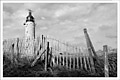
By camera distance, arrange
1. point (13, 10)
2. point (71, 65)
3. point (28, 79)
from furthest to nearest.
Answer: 1. point (13, 10)
2. point (71, 65)
3. point (28, 79)

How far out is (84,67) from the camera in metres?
4.98

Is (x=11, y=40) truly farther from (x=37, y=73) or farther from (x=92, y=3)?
(x=92, y=3)

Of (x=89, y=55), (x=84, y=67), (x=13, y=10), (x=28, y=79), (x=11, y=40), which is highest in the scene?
(x=13, y=10)

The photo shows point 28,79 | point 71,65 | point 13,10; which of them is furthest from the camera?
point 13,10

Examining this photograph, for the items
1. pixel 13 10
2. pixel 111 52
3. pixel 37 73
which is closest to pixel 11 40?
pixel 13 10

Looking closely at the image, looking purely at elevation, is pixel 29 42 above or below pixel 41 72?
above

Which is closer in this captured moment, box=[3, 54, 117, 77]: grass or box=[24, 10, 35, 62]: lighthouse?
box=[3, 54, 117, 77]: grass

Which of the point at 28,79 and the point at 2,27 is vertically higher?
the point at 2,27

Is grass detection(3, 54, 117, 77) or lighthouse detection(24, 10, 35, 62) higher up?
lighthouse detection(24, 10, 35, 62)

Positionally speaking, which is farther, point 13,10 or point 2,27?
point 13,10

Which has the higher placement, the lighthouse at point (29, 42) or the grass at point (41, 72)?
the lighthouse at point (29, 42)

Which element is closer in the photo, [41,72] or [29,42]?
[41,72]

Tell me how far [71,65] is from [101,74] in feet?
3.12

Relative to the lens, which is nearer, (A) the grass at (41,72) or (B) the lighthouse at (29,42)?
(A) the grass at (41,72)
